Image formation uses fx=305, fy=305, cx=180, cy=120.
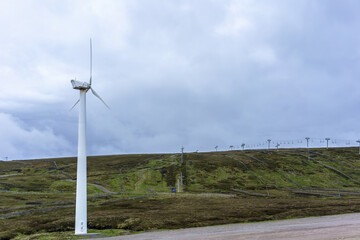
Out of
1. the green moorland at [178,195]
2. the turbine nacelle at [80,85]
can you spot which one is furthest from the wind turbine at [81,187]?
the turbine nacelle at [80,85]

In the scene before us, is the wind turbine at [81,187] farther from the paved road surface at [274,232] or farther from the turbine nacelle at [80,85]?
the paved road surface at [274,232]

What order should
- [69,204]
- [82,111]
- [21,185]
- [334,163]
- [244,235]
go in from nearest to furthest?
[244,235]
[82,111]
[69,204]
[21,185]
[334,163]

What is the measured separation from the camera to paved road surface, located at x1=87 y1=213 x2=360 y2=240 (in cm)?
4106

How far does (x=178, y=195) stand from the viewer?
117 meters

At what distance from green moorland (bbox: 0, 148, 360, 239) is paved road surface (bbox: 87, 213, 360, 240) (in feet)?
18.6

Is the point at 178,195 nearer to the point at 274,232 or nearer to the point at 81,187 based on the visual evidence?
the point at 81,187

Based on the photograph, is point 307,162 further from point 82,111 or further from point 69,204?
point 82,111

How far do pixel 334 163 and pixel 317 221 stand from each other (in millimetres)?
162938

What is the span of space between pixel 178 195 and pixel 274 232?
7435cm

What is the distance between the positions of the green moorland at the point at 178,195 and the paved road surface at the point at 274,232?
5.66m

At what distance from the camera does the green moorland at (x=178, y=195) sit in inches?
2379

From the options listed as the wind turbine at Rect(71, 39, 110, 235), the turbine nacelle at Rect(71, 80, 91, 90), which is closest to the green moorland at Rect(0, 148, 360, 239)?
the wind turbine at Rect(71, 39, 110, 235)

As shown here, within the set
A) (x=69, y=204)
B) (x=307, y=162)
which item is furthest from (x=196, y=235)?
(x=307, y=162)

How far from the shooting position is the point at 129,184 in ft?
513
